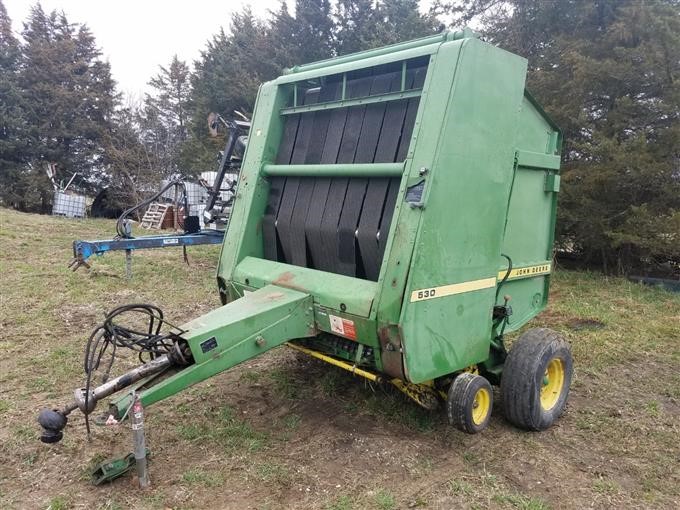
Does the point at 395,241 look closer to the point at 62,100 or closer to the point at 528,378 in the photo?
the point at 528,378

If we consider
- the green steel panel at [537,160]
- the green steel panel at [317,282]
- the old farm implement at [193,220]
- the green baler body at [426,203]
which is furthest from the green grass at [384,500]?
the old farm implement at [193,220]

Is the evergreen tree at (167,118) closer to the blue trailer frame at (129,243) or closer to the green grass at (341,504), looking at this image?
the blue trailer frame at (129,243)

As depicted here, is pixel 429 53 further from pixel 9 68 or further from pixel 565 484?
pixel 9 68

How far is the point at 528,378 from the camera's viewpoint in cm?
340

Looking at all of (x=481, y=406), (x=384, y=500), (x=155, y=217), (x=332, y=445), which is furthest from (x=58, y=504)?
(x=155, y=217)

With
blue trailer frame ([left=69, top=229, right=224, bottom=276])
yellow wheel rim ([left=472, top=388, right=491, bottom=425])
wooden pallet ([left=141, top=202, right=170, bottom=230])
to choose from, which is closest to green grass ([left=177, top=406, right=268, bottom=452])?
yellow wheel rim ([left=472, top=388, right=491, bottom=425])

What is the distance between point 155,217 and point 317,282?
696 inches

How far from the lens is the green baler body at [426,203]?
9.36ft

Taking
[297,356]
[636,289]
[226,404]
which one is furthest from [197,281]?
[636,289]

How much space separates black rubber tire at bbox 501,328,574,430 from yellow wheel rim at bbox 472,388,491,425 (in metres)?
0.30

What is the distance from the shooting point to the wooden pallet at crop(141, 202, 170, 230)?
19.2m

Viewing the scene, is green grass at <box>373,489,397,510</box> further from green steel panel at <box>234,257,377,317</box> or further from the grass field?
green steel panel at <box>234,257,377,317</box>

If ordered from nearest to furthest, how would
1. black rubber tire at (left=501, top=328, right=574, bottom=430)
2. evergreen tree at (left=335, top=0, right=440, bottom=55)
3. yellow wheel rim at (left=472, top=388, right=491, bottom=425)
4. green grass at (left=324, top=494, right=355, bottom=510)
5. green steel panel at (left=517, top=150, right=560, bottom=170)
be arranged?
green grass at (left=324, top=494, right=355, bottom=510)
yellow wheel rim at (left=472, top=388, right=491, bottom=425)
black rubber tire at (left=501, top=328, right=574, bottom=430)
green steel panel at (left=517, top=150, right=560, bottom=170)
evergreen tree at (left=335, top=0, right=440, bottom=55)

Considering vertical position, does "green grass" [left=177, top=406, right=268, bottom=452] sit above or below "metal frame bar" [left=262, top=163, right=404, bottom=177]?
below
